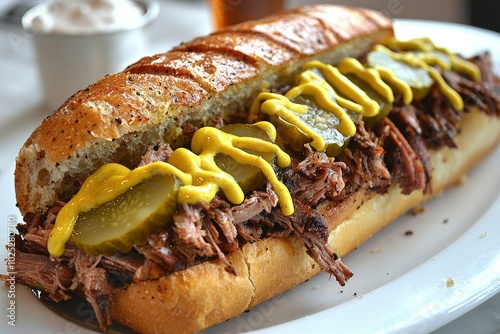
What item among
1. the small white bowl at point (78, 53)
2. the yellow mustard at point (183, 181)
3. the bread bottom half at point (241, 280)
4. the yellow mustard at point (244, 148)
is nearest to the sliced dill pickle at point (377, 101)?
the yellow mustard at point (244, 148)

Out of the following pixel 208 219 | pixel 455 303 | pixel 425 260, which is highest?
pixel 208 219

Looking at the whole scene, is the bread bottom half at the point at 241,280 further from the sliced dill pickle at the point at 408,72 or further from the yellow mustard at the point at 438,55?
the yellow mustard at the point at 438,55

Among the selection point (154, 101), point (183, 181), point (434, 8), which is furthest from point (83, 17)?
point (434, 8)

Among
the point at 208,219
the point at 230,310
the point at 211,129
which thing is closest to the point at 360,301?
the point at 230,310

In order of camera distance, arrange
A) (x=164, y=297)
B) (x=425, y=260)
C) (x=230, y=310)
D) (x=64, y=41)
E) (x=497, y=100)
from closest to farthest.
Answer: (x=164, y=297) → (x=230, y=310) → (x=425, y=260) → (x=497, y=100) → (x=64, y=41)

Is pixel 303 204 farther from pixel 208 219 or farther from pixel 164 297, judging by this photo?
pixel 164 297

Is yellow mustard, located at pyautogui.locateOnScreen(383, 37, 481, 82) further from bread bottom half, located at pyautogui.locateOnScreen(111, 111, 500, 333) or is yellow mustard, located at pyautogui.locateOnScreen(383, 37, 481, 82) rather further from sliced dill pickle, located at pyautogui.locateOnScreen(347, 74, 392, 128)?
bread bottom half, located at pyautogui.locateOnScreen(111, 111, 500, 333)

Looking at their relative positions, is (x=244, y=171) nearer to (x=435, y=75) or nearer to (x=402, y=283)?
(x=402, y=283)

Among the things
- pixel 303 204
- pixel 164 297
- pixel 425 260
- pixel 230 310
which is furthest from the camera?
pixel 425 260
